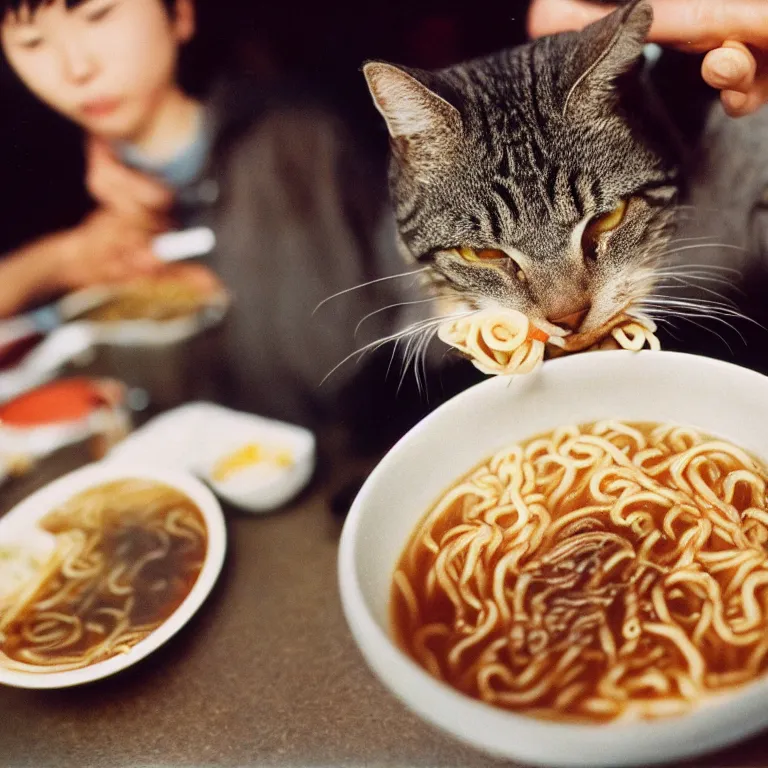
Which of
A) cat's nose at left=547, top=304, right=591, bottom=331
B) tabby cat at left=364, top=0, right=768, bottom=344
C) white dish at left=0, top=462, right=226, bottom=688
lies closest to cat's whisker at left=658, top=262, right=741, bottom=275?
tabby cat at left=364, top=0, right=768, bottom=344

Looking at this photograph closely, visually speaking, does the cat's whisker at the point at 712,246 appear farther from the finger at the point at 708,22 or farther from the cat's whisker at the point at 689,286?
the finger at the point at 708,22

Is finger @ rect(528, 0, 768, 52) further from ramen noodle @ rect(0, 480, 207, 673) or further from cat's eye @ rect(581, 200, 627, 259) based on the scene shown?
ramen noodle @ rect(0, 480, 207, 673)

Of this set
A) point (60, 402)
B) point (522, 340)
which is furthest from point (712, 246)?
point (60, 402)

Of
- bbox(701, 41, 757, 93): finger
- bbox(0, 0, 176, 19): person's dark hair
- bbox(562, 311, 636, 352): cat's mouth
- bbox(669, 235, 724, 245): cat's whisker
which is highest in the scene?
bbox(0, 0, 176, 19): person's dark hair

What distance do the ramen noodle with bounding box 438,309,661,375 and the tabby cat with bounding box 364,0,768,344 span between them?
0.01 metres

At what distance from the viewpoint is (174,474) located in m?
0.81

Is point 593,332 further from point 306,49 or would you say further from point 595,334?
point 306,49

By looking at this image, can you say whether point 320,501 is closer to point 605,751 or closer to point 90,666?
point 90,666

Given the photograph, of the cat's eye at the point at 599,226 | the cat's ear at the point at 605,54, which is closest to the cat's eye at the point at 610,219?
the cat's eye at the point at 599,226

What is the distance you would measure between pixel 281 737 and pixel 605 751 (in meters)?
0.30

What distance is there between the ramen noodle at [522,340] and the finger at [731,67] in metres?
0.25

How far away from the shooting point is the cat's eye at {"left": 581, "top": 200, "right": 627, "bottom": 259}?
0.67 m

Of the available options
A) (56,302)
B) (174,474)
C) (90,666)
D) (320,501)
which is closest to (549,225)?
(320,501)

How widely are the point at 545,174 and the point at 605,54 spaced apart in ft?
0.37
